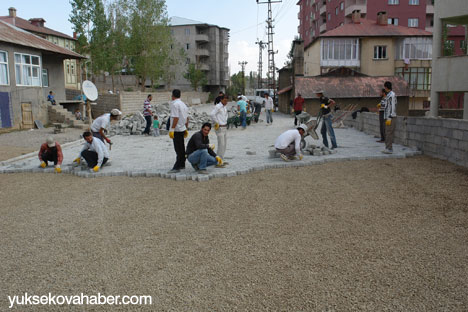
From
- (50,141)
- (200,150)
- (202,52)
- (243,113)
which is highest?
(202,52)

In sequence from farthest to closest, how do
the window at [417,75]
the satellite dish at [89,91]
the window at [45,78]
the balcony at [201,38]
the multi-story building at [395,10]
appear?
the balcony at [201,38] < the multi-story building at [395,10] < the window at [417,75] < the window at [45,78] < the satellite dish at [89,91]

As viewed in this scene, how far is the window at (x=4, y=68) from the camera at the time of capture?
21.4 meters

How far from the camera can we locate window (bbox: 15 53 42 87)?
22.7 meters

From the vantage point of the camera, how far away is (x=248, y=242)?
5035mm

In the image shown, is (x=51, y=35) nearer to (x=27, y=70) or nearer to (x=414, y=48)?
(x=27, y=70)

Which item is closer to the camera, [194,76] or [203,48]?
[194,76]

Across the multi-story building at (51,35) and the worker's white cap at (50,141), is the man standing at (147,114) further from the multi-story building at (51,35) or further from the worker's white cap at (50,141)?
the multi-story building at (51,35)

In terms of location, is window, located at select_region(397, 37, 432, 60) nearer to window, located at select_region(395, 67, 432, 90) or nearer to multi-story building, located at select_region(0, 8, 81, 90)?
window, located at select_region(395, 67, 432, 90)

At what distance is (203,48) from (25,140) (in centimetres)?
5935

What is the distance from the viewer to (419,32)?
39.9 meters

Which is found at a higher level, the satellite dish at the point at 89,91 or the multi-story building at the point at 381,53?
the multi-story building at the point at 381,53

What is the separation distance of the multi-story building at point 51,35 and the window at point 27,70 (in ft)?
57.7

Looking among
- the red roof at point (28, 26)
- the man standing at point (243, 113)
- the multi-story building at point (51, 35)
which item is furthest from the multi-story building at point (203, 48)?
the man standing at point (243, 113)

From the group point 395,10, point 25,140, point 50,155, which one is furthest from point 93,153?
point 395,10
